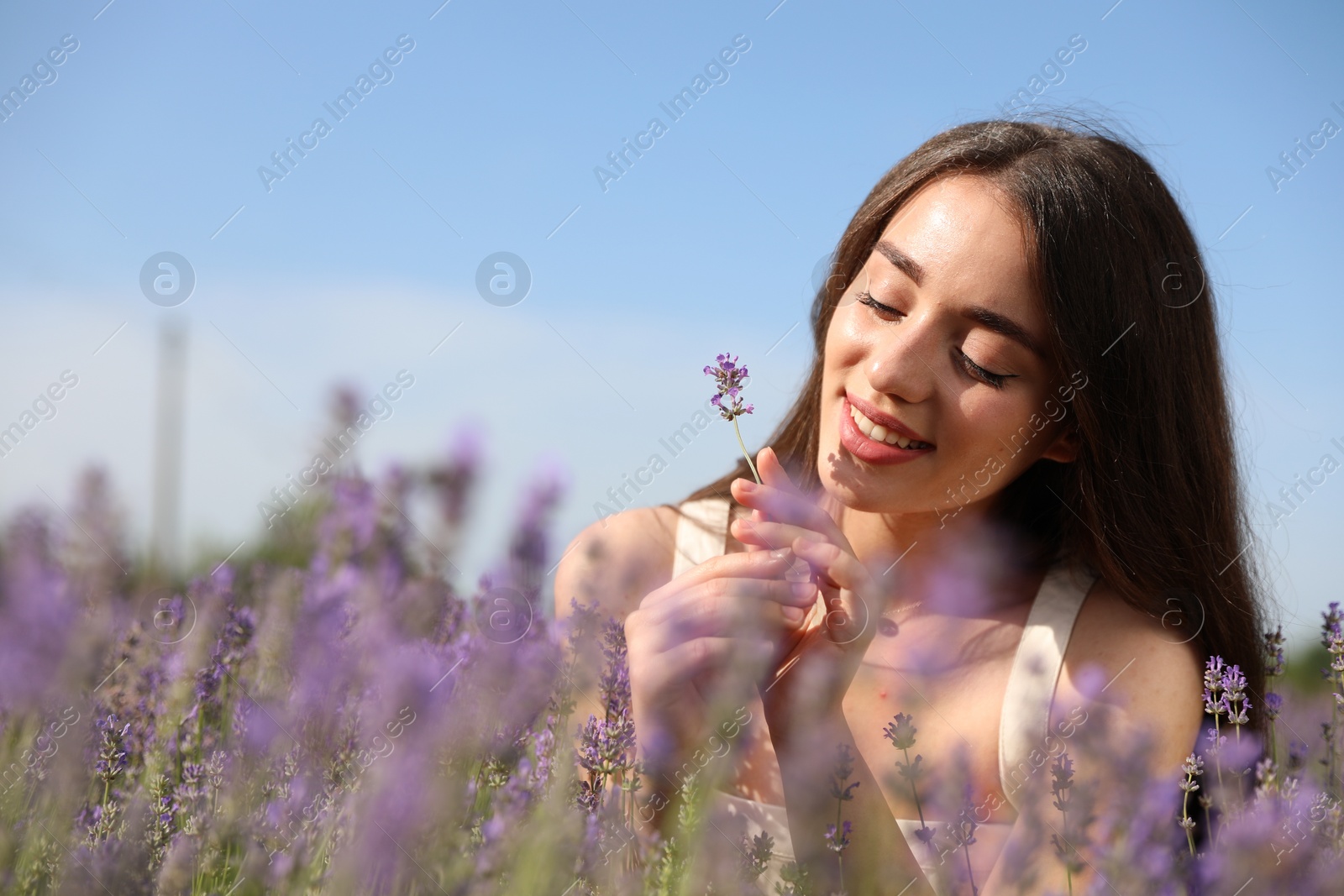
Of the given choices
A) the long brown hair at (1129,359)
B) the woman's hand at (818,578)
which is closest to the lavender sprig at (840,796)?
the woman's hand at (818,578)

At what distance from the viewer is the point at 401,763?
1113 millimetres

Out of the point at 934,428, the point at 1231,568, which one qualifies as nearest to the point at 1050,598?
the point at 1231,568

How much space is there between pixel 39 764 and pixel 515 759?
692mm

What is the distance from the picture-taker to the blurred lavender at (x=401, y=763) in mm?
1237

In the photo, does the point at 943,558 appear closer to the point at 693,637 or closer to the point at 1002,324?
the point at 1002,324

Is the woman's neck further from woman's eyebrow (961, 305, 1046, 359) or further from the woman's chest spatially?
woman's eyebrow (961, 305, 1046, 359)

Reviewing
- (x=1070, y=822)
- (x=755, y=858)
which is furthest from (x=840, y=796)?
(x=1070, y=822)

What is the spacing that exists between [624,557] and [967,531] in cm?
93

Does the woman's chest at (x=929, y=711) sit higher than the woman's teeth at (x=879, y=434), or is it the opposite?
the woman's teeth at (x=879, y=434)

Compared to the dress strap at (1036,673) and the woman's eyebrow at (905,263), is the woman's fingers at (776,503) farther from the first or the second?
the dress strap at (1036,673)

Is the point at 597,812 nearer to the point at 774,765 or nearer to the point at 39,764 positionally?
the point at 39,764

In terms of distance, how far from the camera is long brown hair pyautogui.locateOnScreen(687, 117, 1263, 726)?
2328 millimetres

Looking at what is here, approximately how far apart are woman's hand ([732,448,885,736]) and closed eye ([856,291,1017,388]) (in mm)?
472

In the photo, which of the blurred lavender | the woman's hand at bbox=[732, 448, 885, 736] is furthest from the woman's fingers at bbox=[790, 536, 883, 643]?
the blurred lavender
